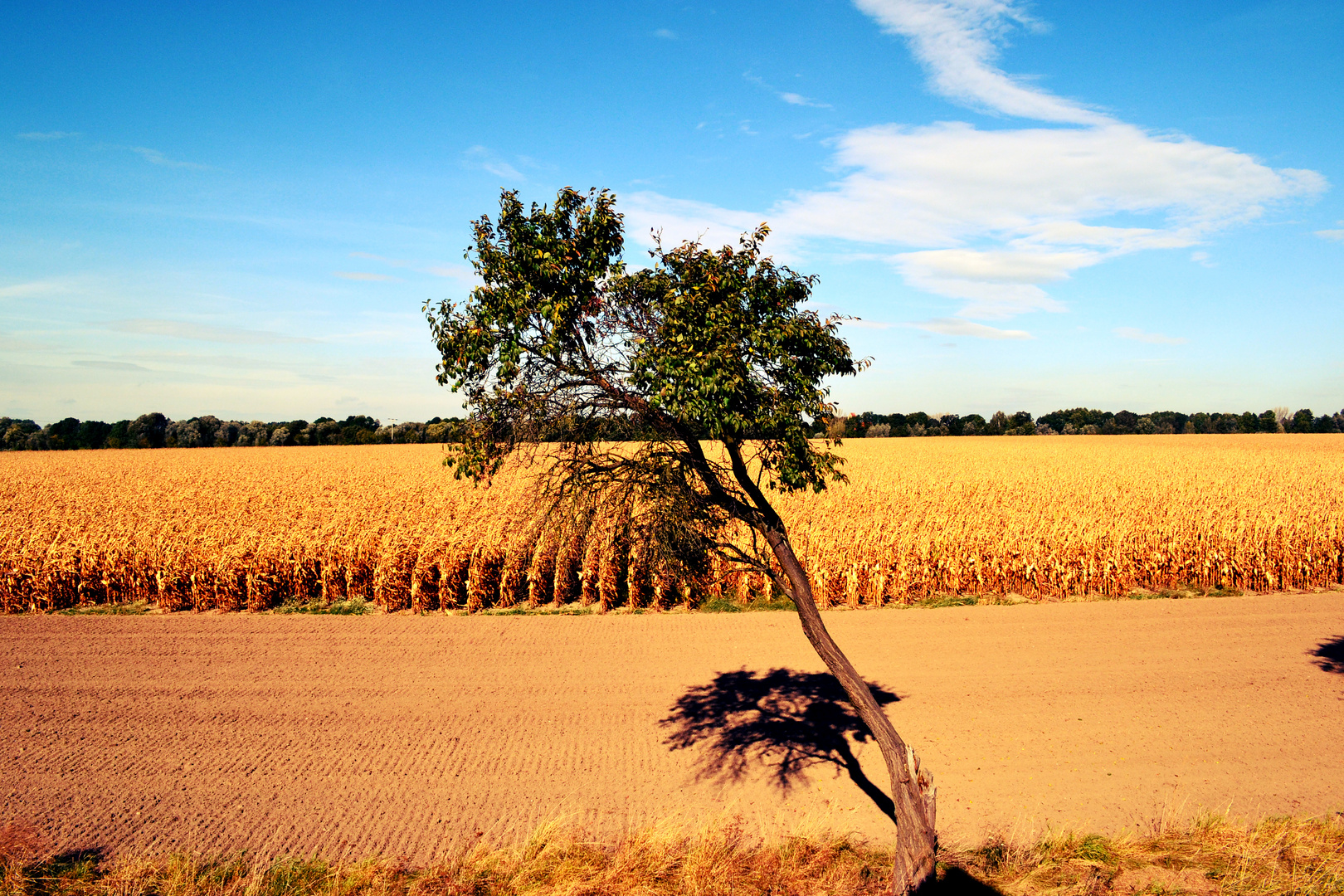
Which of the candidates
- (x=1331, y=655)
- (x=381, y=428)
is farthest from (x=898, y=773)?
(x=381, y=428)

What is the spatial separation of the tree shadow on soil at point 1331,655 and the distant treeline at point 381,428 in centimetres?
6242

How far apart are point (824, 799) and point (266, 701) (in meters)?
7.89

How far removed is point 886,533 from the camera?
16.1 metres

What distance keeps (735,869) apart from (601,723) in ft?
11.7

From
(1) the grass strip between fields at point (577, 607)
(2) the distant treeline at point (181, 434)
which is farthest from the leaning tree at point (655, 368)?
(2) the distant treeline at point (181, 434)

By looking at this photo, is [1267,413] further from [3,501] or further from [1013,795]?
[3,501]

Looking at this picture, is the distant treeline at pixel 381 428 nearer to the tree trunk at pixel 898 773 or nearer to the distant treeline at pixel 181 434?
the distant treeline at pixel 181 434

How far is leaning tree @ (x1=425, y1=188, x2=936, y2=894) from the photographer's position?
4922 mm

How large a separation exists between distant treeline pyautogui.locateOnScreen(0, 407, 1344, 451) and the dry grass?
6436 cm

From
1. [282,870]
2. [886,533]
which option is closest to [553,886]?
[282,870]

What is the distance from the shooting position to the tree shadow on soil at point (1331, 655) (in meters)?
11.1

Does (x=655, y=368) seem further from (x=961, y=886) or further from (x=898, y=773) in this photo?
(x=961, y=886)

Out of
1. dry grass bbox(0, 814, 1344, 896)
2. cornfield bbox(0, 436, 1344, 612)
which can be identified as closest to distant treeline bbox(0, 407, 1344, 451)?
cornfield bbox(0, 436, 1344, 612)

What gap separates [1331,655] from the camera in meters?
11.6
